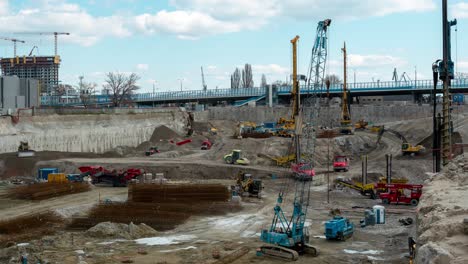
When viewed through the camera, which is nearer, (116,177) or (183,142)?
(116,177)

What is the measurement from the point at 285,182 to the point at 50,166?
2162 cm

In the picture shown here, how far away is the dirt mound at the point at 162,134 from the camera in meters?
73.6

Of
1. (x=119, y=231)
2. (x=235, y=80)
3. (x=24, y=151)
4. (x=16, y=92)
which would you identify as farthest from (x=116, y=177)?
(x=235, y=80)

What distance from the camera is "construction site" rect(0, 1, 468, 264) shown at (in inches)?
942

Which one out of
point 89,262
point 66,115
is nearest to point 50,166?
point 66,115

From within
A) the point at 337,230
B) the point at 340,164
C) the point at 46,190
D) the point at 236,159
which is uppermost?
the point at 236,159

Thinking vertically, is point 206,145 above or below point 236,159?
above

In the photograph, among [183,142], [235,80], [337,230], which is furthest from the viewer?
[235,80]

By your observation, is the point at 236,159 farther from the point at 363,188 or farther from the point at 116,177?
the point at 363,188

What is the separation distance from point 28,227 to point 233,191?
44.3ft

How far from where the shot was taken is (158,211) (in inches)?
1315

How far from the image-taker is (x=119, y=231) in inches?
1105

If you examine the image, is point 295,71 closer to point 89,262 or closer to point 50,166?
point 50,166

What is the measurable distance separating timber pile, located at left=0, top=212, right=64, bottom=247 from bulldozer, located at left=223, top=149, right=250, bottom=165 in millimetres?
22427
